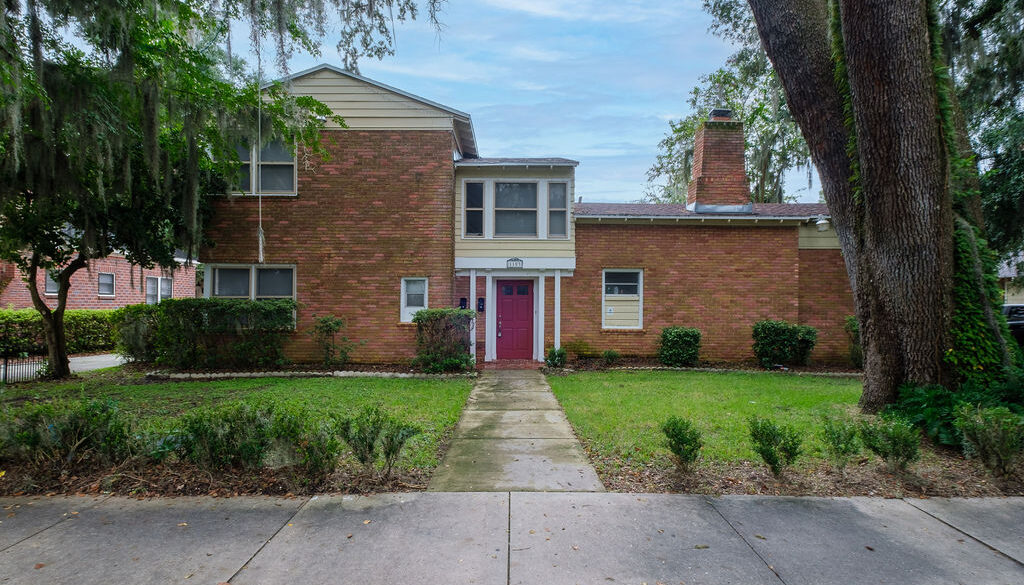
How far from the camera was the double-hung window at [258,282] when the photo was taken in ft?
38.6

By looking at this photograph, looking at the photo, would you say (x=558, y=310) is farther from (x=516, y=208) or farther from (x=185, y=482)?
(x=185, y=482)

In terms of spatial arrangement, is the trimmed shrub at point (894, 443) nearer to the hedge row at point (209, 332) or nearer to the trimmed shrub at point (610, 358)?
the trimmed shrub at point (610, 358)

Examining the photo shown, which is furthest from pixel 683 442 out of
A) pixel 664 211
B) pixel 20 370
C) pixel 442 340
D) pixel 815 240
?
pixel 20 370

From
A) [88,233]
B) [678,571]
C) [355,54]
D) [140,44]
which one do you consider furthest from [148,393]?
[678,571]

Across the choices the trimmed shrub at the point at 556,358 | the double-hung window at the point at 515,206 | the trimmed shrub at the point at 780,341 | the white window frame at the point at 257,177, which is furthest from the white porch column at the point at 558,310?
the white window frame at the point at 257,177

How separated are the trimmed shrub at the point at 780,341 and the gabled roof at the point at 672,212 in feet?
8.82

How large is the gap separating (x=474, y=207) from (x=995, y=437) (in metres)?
10.1

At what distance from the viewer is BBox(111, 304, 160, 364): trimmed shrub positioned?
36.7 feet

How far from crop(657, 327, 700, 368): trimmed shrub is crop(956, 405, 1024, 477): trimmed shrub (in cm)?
729

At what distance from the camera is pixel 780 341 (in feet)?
38.5

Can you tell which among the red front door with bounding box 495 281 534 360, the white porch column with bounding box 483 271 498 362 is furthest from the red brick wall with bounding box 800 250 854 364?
the white porch column with bounding box 483 271 498 362

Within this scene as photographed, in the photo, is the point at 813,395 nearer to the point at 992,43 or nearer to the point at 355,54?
the point at 992,43

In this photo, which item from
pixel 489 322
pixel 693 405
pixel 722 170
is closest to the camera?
pixel 693 405

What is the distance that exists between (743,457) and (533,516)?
2.46m
